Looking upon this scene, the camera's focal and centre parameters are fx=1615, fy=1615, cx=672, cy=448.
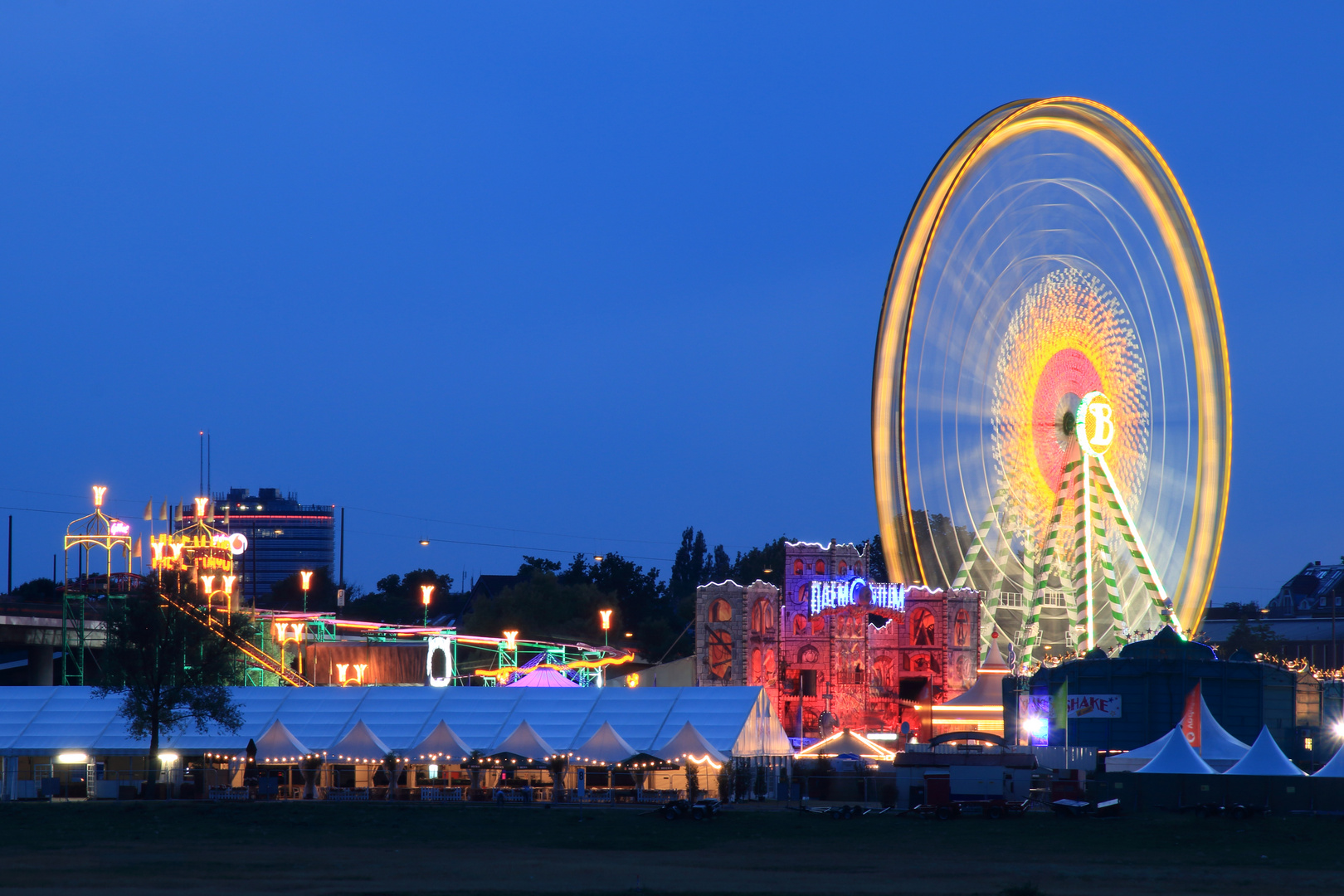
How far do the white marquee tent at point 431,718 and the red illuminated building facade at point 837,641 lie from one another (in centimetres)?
2489

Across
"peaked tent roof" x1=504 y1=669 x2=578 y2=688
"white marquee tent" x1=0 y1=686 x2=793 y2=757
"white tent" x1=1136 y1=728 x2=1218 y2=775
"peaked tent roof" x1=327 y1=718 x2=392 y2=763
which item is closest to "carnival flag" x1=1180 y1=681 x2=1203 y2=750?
"white tent" x1=1136 y1=728 x2=1218 y2=775

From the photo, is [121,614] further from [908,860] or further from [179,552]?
[908,860]

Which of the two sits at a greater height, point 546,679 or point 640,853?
point 546,679

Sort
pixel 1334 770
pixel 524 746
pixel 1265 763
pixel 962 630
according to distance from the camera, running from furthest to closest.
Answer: pixel 962 630
pixel 524 746
pixel 1334 770
pixel 1265 763

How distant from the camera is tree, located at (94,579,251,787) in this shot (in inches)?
2429

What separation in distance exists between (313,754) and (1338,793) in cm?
3507

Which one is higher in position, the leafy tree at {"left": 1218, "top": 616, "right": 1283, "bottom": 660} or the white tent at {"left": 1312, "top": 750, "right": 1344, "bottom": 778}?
the leafy tree at {"left": 1218, "top": 616, "right": 1283, "bottom": 660}

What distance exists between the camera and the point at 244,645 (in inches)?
3041

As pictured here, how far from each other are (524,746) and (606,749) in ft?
9.75

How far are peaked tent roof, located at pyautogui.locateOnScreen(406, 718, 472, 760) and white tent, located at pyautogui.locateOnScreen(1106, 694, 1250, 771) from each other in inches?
917

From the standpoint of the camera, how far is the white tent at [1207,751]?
56.1 meters

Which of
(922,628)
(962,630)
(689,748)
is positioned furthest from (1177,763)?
(922,628)

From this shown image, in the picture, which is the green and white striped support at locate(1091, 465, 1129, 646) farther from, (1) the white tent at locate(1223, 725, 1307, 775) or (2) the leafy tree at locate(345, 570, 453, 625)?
(2) the leafy tree at locate(345, 570, 453, 625)

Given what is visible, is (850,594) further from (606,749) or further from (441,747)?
(441,747)
